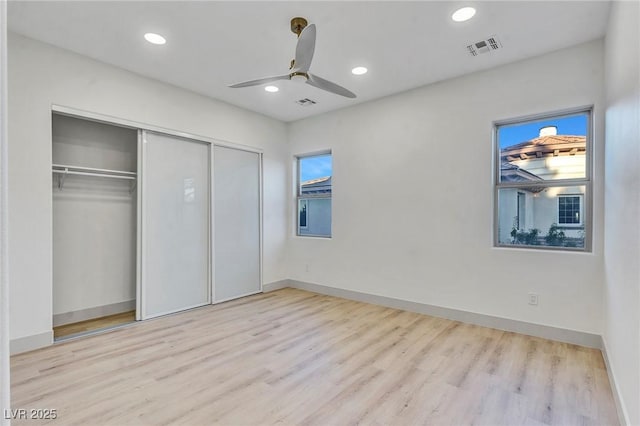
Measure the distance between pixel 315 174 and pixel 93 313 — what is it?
367cm

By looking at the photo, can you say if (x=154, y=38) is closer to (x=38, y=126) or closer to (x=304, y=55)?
(x=38, y=126)

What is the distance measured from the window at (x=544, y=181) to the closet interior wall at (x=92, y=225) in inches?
182

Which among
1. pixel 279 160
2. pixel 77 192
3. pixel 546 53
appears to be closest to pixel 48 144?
pixel 77 192

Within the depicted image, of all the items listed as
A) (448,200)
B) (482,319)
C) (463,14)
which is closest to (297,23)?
(463,14)

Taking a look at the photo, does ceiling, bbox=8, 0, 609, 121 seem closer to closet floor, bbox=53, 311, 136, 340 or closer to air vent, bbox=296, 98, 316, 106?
air vent, bbox=296, 98, 316, 106

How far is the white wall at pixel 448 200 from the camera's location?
121 inches

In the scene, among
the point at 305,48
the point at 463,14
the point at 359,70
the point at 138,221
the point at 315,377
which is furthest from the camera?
the point at 138,221

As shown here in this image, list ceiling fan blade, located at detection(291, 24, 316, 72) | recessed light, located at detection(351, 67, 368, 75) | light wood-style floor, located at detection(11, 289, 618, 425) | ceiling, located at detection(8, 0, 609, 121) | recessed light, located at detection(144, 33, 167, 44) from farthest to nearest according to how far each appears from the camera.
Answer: recessed light, located at detection(351, 67, 368, 75)
recessed light, located at detection(144, 33, 167, 44)
ceiling, located at detection(8, 0, 609, 121)
ceiling fan blade, located at detection(291, 24, 316, 72)
light wood-style floor, located at detection(11, 289, 618, 425)

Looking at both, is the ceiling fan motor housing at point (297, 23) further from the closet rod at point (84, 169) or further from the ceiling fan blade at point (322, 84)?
the closet rod at point (84, 169)

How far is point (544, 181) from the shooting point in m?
3.30

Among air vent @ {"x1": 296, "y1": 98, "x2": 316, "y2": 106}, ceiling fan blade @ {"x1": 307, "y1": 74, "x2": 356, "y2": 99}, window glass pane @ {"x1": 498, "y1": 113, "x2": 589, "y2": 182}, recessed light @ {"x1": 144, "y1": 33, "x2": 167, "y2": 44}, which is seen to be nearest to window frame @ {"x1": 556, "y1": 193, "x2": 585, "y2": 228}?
window glass pane @ {"x1": 498, "y1": 113, "x2": 589, "y2": 182}

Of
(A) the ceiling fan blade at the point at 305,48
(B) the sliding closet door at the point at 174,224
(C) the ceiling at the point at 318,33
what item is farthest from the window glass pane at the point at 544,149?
(B) the sliding closet door at the point at 174,224

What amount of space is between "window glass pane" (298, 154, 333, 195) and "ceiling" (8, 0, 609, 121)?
66.4 inches

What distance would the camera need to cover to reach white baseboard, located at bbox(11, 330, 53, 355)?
2859mm
